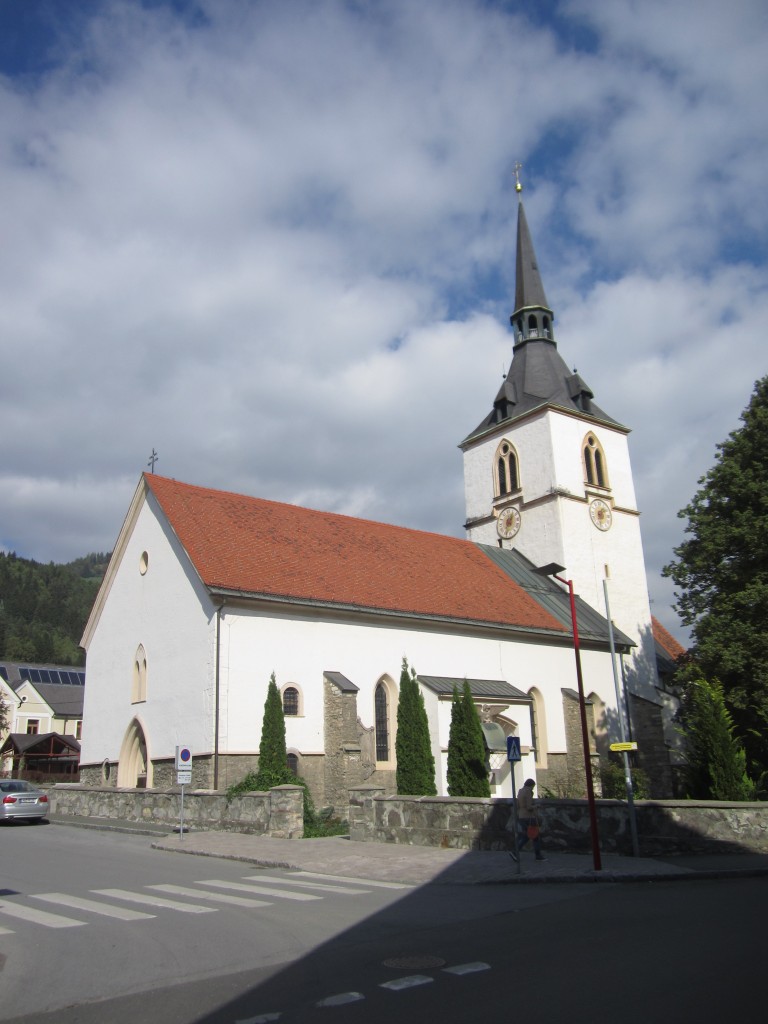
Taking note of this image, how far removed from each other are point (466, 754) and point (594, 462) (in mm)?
18805

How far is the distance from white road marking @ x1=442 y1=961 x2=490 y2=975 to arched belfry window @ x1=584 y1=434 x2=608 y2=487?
102ft

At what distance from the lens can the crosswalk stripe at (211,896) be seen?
10.6m

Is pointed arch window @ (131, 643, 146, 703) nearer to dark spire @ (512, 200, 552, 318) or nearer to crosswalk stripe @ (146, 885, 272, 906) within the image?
crosswalk stripe @ (146, 885, 272, 906)

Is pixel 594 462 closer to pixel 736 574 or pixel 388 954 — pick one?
pixel 736 574

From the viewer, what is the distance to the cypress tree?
20381 millimetres

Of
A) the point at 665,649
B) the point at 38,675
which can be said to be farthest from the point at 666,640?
the point at 38,675

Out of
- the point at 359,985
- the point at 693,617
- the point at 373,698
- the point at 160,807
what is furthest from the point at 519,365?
the point at 359,985

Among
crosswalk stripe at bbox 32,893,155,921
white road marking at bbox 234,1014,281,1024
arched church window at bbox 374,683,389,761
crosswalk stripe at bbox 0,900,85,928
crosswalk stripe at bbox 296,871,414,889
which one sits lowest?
crosswalk stripe at bbox 296,871,414,889

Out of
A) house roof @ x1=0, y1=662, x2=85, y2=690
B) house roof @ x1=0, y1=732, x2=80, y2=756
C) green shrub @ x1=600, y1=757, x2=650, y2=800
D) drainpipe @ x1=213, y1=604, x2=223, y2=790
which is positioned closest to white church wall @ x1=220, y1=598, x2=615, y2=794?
drainpipe @ x1=213, y1=604, x2=223, y2=790

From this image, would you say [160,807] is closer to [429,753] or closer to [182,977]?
[429,753]

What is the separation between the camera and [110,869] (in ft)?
46.2

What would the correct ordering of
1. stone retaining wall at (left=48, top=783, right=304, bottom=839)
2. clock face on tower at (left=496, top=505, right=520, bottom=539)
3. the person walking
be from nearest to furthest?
1. the person walking
2. stone retaining wall at (left=48, top=783, right=304, bottom=839)
3. clock face on tower at (left=496, top=505, right=520, bottom=539)

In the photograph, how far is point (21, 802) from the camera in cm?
2345

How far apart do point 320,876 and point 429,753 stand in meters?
9.31
